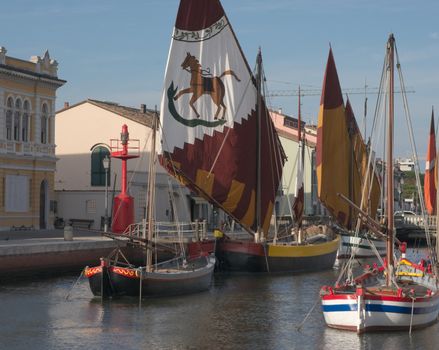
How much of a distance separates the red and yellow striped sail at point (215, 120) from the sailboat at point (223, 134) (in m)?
0.05

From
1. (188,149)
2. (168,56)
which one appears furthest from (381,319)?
(168,56)

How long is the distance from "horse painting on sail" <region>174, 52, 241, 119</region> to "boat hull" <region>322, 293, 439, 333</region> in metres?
20.7

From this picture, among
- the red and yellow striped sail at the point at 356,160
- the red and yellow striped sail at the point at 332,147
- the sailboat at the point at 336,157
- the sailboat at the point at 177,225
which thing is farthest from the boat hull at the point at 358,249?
the sailboat at the point at 177,225

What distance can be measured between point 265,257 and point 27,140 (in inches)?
718

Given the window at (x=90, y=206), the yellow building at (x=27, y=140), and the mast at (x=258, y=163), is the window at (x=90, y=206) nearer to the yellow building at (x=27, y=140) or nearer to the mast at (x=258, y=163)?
the yellow building at (x=27, y=140)

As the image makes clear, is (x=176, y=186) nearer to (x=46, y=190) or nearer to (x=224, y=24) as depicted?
(x=46, y=190)

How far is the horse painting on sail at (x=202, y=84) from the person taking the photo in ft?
151

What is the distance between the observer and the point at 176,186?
219 feet

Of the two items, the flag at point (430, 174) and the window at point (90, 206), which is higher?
the flag at point (430, 174)

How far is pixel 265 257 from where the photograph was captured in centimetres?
4503

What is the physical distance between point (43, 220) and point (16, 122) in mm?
6727

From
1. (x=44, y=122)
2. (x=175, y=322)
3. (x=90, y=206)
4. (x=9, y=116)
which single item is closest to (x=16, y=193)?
(x=9, y=116)

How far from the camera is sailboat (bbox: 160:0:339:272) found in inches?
1753

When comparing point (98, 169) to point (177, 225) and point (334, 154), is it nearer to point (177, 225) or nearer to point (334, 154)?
point (334, 154)
